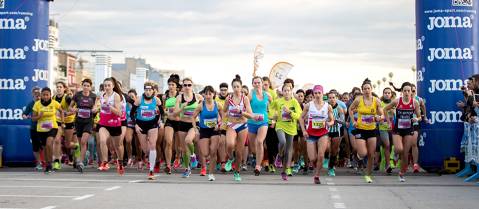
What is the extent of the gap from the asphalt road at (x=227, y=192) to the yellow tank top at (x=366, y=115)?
3.47 ft

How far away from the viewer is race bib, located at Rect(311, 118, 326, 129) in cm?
1667

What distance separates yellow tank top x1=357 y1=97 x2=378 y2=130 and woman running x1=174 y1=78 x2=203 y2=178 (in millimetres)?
3287

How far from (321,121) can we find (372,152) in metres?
1.12

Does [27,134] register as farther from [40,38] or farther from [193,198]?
[193,198]

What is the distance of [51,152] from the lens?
64.4 feet

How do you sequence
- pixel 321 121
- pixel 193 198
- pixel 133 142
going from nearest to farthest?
pixel 193 198, pixel 321 121, pixel 133 142

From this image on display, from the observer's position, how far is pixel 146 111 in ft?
59.6

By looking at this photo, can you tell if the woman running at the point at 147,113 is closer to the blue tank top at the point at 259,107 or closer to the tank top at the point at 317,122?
the blue tank top at the point at 259,107

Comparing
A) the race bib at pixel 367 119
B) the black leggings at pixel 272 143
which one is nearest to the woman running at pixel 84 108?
the black leggings at pixel 272 143

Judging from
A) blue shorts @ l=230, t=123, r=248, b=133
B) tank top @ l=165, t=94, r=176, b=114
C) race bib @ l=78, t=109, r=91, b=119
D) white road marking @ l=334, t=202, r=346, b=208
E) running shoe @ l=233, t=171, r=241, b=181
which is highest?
tank top @ l=165, t=94, r=176, b=114

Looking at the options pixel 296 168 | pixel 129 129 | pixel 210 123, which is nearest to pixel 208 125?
pixel 210 123

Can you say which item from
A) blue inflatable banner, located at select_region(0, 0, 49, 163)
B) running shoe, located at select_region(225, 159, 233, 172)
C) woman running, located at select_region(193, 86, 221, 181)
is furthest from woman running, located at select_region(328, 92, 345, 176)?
blue inflatable banner, located at select_region(0, 0, 49, 163)

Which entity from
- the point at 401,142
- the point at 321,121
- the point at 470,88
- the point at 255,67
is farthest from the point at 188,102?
the point at 255,67

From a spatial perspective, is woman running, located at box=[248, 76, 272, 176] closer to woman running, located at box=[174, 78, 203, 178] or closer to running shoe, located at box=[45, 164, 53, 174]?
woman running, located at box=[174, 78, 203, 178]
